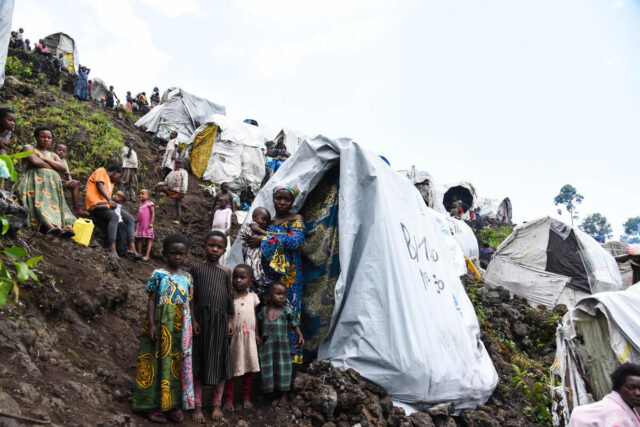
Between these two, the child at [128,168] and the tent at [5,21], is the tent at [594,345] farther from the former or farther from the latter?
the tent at [5,21]

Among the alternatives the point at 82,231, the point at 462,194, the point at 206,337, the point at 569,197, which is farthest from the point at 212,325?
Answer: the point at 569,197

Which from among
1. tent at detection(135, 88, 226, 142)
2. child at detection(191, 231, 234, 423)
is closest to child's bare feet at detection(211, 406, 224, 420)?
child at detection(191, 231, 234, 423)

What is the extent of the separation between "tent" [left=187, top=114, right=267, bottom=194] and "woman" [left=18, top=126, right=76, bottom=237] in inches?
278

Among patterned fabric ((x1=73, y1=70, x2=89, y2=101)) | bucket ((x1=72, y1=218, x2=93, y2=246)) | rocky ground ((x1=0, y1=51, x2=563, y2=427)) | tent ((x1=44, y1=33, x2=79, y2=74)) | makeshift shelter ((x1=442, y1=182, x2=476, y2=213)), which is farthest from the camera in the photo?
makeshift shelter ((x1=442, y1=182, x2=476, y2=213))

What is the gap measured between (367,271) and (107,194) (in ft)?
11.3

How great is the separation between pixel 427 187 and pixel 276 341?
1280cm

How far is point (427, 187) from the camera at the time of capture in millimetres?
14680

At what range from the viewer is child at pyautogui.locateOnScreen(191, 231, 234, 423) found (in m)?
2.45

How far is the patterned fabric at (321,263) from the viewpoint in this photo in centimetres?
330

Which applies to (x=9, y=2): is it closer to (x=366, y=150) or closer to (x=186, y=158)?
(x=186, y=158)

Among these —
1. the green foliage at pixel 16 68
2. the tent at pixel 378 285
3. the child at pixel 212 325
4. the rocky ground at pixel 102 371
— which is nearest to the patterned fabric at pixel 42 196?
the rocky ground at pixel 102 371

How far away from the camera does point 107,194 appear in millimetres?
4738

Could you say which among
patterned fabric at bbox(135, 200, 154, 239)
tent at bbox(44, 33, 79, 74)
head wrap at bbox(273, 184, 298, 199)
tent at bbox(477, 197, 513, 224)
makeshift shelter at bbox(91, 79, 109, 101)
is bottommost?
head wrap at bbox(273, 184, 298, 199)

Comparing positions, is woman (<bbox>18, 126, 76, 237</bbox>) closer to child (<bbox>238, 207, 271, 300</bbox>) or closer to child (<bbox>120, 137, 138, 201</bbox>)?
child (<bbox>238, 207, 271, 300</bbox>)
